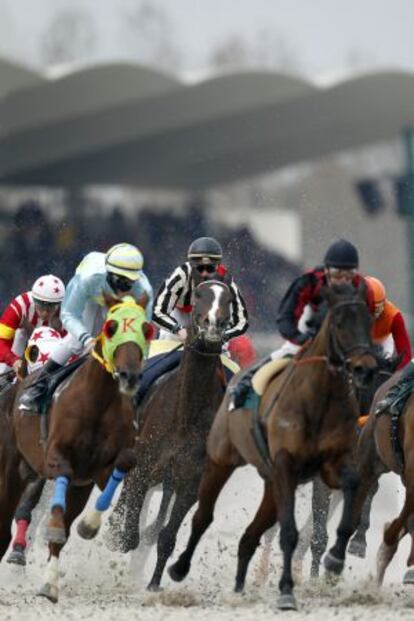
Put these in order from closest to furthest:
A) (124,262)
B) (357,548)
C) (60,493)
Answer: (60,493)
(124,262)
(357,548)

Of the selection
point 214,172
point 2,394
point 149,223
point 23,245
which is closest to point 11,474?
point 2,394

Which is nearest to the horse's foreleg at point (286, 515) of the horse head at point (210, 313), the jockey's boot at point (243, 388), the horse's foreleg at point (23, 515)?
the jockey's boot at point (243, 388)

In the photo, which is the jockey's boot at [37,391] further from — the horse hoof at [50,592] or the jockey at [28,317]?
the horse hoof at [50,592]

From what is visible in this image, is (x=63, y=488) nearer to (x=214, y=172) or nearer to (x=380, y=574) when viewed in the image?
(x=380, y=574)

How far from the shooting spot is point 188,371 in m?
11.9

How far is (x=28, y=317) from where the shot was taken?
12.8 m

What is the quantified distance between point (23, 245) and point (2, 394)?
15530 mm

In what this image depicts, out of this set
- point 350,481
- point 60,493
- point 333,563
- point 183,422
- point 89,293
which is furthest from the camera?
point 183,422

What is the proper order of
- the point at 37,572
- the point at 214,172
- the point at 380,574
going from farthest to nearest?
the point at 214,172 → the point at 37,572 → the point at 380,574

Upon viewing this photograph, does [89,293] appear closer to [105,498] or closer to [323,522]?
[105,498]

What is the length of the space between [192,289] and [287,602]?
3.29m

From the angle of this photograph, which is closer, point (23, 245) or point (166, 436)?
point (166, 436)

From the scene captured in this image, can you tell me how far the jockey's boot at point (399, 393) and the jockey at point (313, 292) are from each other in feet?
3.48

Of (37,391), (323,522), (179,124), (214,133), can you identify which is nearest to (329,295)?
(37,391)
